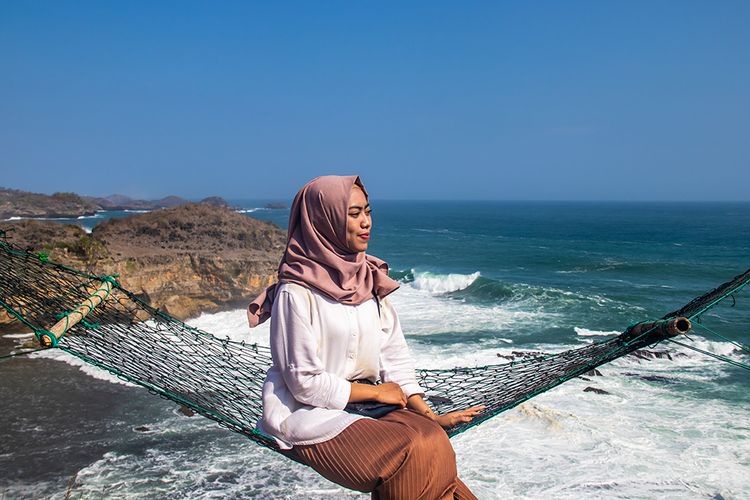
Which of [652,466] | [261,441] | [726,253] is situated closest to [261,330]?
[652,466]

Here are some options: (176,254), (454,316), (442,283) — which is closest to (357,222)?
(176,254)

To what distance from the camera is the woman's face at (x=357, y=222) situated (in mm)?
1951

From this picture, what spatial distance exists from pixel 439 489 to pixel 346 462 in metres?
0.28

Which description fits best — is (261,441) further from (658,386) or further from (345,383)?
(658,386)

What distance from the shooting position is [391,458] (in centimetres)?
175

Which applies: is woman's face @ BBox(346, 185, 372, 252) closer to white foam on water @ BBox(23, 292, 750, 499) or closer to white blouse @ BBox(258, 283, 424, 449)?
white blouse @ BBox(258, 283, 424, 449)

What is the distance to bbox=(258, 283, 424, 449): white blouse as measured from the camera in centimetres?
185

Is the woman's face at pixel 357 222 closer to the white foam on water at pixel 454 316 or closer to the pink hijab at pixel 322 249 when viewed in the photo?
the pink hijab at pixel 322 249

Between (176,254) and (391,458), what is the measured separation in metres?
13.9

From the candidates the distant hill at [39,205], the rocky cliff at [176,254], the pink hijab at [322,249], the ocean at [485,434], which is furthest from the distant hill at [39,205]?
the pink hijab at [322,249]

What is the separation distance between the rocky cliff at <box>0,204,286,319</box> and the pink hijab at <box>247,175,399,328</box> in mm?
11992

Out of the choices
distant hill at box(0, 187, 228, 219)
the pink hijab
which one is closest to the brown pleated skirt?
the pink hijab

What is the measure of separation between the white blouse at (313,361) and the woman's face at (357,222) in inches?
7.8

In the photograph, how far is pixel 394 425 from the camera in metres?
1.83
